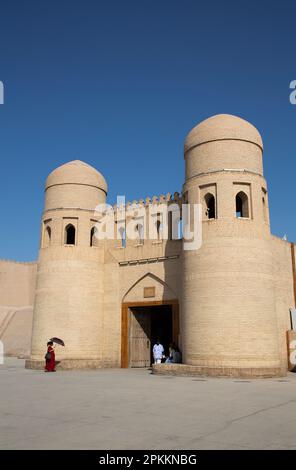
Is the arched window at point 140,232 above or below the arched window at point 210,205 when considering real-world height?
below

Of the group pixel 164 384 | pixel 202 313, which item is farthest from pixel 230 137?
pixel 164 384

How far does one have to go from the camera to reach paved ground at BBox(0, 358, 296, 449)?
5.91 metres

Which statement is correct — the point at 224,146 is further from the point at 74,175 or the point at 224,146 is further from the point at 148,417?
the point at 148,417

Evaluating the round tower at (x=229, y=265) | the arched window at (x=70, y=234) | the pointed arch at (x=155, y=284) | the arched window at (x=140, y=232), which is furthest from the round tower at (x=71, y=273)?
the round tower at (x=229, y=265)

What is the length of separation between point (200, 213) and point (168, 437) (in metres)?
12.7

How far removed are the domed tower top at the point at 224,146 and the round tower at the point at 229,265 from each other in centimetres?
4

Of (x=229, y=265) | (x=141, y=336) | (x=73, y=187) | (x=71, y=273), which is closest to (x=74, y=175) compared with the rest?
(x=73, y=187)

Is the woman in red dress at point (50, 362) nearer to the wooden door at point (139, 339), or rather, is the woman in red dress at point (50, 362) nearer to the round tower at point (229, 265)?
the wooden door at point (139, 339)

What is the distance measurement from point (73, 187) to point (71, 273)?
4.54 metres

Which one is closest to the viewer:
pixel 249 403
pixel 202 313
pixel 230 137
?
pixel 249 403

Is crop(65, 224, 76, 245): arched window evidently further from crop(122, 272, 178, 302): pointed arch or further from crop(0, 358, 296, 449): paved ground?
crop(0, 358, 296, 449): paved ground

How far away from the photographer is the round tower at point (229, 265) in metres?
16.5

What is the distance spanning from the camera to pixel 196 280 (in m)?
17.6
